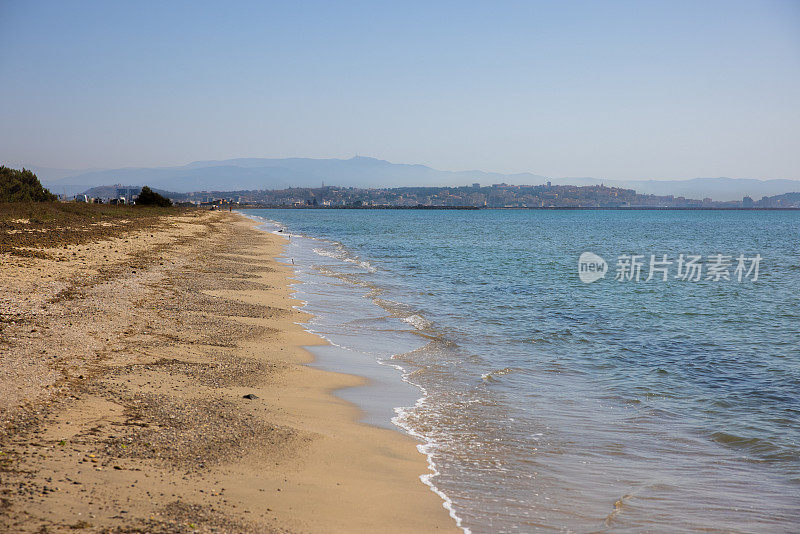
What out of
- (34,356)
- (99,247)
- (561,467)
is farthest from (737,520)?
(99,247)

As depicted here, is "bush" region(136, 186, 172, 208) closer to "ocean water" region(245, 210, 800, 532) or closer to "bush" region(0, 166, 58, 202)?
"bush" region(0, 166, 58, 202)

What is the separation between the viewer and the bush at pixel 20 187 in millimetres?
65875

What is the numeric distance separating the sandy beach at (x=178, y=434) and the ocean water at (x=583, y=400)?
28.6 inches

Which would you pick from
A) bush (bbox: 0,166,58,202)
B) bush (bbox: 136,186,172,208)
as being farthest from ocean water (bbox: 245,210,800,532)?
bush (bbox: 136,186,172,208)

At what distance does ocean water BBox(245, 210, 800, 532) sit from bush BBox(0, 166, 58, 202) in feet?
188

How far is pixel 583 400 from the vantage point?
32.8 feet

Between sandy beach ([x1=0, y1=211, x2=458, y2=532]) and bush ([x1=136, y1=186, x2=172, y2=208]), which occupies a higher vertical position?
bush ([x1=136, y1=186, x2=172, y2=208])

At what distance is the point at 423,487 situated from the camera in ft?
20.4

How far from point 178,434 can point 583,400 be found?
6.44 m

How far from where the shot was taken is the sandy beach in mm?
4895

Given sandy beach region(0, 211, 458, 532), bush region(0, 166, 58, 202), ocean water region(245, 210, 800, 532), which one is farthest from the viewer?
bush region(0, 166, 58, 202)

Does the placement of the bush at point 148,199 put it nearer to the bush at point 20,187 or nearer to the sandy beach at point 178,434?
the bush at point 20,187

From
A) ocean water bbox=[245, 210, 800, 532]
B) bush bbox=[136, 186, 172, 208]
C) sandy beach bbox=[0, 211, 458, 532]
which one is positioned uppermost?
bush bbox=[136, 186, 172, 208]

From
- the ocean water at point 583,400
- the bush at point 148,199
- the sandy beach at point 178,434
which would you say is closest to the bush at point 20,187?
the bush at point 148,199
